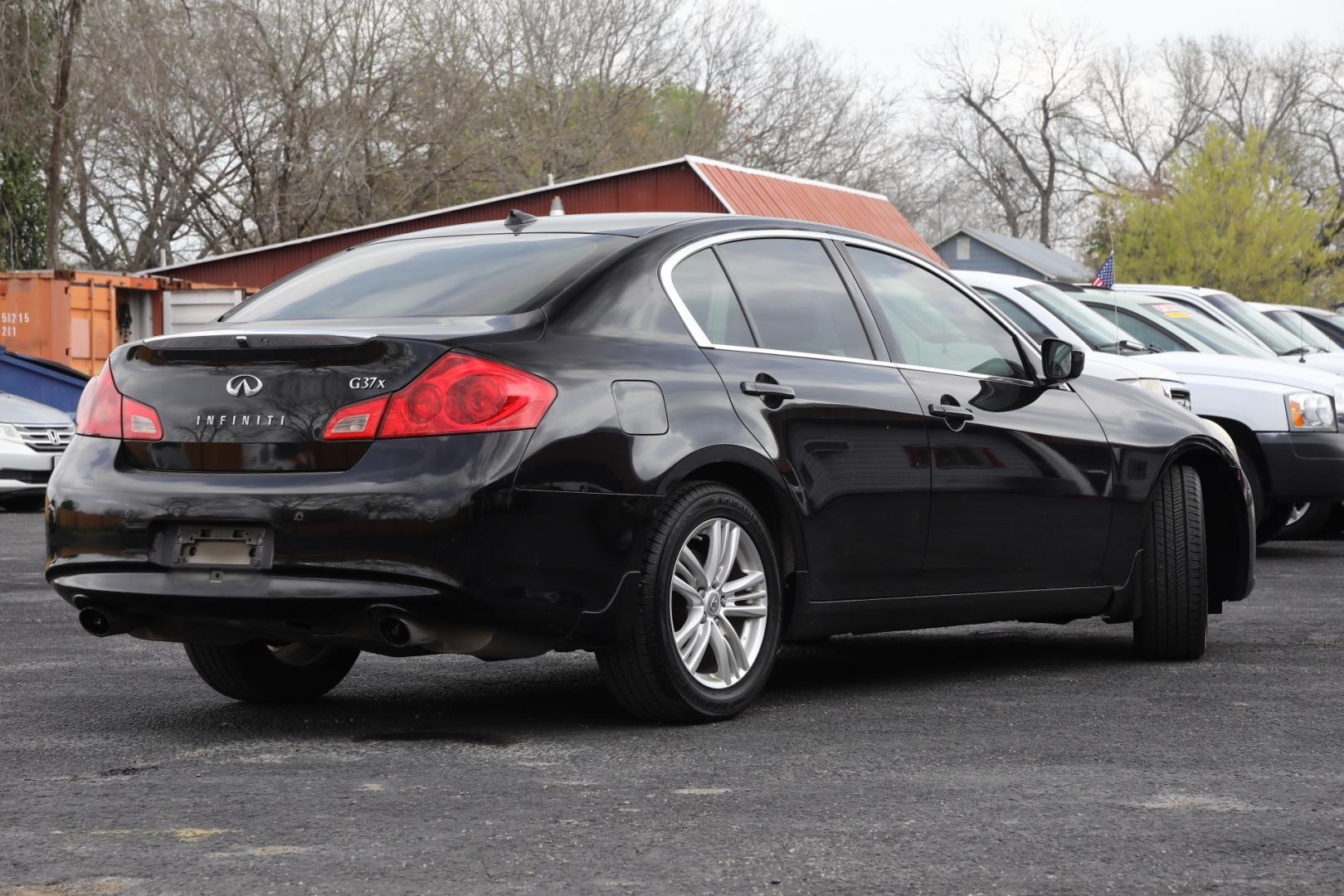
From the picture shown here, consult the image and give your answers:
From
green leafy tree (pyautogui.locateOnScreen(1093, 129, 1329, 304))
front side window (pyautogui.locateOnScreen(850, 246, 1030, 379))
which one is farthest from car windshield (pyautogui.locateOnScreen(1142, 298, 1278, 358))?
green leafy tree (pyautogui.locateOnScreen(1093, 129, 1329, 304))

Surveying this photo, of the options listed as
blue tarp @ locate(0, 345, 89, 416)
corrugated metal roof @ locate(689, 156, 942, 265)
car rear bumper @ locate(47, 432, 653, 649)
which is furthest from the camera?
corrugated metal roof @ locate(689, 156, 942, 265)

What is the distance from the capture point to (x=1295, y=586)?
10.1m

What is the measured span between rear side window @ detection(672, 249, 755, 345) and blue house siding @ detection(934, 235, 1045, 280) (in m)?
64.7

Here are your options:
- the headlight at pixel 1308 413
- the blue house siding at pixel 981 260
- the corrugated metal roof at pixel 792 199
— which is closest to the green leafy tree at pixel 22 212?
the corrugated metal roof at pixel 792 199

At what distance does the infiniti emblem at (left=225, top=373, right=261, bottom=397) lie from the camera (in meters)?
4.97

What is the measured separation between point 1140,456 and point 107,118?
3206cm

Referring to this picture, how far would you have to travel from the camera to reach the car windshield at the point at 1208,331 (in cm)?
1330

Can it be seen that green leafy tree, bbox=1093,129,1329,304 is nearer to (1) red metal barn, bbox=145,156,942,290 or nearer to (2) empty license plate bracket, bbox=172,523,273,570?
(1) red metal barn, bbox=145,156,942,290

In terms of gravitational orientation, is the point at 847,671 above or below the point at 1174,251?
below

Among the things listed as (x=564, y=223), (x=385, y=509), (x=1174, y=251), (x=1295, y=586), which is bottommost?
(x=1295, y=586)

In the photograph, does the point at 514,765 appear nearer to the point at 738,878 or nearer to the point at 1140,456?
the point at 738,878

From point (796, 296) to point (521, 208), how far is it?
26.8 metres

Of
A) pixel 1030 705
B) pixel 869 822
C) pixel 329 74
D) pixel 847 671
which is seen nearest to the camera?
pixel 869 822

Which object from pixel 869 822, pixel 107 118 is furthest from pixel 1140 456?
pixel 107 118
